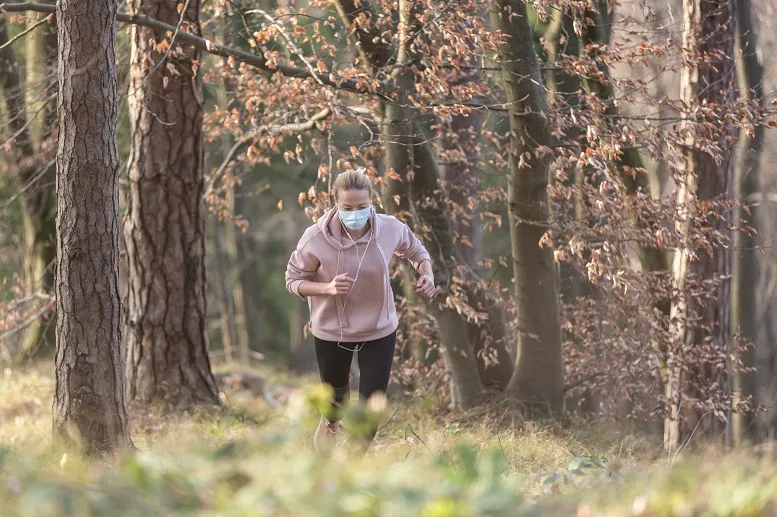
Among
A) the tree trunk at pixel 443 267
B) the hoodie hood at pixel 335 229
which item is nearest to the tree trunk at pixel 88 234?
the hoodie hood at pixel 335 229

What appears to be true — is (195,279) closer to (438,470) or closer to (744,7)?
(438,470)

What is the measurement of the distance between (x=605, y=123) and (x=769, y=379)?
15.9m

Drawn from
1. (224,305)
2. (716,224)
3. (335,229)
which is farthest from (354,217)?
(224,305)

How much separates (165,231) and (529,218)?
11.9 ft

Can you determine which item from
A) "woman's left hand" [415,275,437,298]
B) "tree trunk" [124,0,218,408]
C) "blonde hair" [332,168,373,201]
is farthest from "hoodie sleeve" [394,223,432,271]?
"tree trunk" [124,0,218,408]

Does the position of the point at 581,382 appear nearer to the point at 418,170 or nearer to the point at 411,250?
the point at 418,170

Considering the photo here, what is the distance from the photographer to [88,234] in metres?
5.90

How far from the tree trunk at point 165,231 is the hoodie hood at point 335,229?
11.3 feet

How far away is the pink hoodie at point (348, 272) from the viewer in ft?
19.2

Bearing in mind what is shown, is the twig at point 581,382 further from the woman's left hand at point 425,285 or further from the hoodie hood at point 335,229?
the hoodie hood at point 335,229

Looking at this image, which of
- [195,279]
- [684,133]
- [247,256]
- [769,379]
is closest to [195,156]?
[195,279]

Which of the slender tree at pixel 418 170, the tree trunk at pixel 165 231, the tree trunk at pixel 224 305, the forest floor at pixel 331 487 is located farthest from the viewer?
the tree trunk at pixel 224 305

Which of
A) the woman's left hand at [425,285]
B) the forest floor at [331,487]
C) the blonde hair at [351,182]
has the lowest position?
the forest floor at [331,487]

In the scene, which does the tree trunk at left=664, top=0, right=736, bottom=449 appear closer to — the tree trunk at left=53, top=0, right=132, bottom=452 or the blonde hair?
the blonde hair
